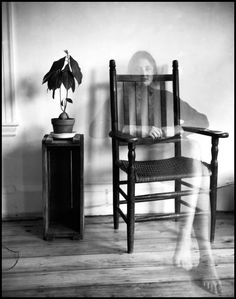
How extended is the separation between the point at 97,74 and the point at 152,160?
47 cm

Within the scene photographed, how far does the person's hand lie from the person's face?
0.21 m

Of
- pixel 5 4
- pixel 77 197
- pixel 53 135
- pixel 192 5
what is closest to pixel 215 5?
pixel 192 5

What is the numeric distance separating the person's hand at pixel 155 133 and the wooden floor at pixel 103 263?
0.40 m

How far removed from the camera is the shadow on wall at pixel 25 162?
4.88 feet

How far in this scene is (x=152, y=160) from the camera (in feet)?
4.71

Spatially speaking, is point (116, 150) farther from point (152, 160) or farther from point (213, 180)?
point (213, 180)

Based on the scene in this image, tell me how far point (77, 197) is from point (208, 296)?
75cm

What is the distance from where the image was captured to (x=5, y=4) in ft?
2.58

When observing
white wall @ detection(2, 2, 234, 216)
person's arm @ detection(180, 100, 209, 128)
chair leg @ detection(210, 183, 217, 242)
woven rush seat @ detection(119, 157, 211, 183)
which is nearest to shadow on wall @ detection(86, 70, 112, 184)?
white wall @ detection(2, 2, 234, 216)

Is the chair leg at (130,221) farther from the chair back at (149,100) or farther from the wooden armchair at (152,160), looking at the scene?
the chair back at (149,100)

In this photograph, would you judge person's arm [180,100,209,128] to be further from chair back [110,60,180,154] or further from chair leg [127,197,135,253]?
chair leg [127,197,135,253]

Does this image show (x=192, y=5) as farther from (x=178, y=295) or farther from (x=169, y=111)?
(x=178, y=295)

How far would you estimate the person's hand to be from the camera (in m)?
1.47

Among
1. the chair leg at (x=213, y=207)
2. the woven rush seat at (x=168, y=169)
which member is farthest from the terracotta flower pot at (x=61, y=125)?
the chair leg at (x=213, y=207)
